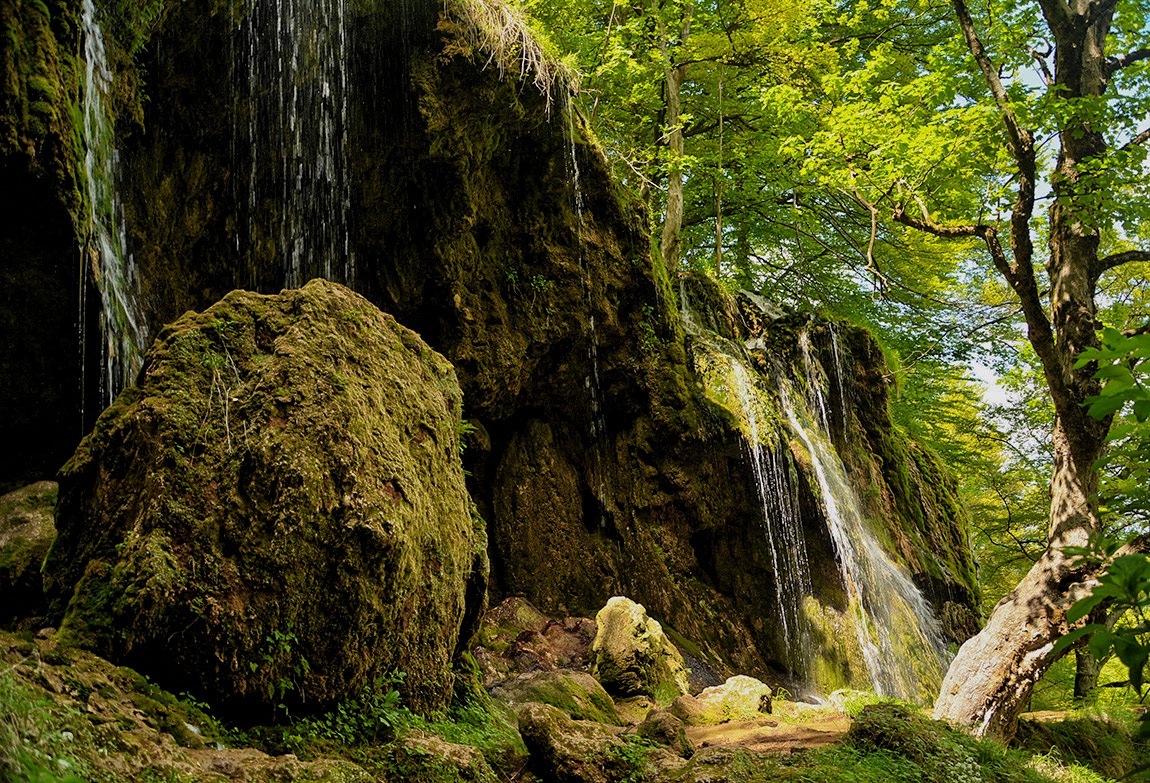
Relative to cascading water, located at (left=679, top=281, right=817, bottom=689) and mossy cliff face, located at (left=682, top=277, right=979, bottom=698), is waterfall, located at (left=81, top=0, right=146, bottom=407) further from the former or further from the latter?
cascading water, located at (left=679, top=281, right=817, bottom=689)

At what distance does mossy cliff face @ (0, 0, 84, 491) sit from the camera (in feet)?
19.5

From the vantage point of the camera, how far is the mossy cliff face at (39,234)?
5938mm

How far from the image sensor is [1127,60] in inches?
338

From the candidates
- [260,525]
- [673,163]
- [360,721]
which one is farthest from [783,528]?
[260,525]

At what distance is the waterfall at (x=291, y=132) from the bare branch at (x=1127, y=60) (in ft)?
28.8

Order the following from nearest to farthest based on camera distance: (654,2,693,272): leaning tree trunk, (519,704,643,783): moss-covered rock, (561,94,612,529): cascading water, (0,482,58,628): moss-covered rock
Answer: (519,704,643,783): moss-covered rock → (0,482,58,628): moss-covered rock → (561,94,612,529): cascading water → (654,2,693,272): leaning tree trunk

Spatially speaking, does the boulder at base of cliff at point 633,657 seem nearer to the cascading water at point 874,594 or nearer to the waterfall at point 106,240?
the cascading water at point 874,594

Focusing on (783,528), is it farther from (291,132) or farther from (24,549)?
(24,549)

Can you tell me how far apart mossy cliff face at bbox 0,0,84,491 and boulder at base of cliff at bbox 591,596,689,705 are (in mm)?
5628

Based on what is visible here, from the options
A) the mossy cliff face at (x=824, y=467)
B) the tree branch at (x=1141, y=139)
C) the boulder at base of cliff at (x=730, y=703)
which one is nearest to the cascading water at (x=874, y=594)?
the mossy cliff face at (x=824, y=467)

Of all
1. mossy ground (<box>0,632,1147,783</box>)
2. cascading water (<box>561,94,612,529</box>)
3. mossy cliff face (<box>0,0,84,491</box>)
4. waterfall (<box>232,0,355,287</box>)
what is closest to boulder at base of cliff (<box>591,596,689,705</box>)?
mossy ground (<box>0,632,1147,783</box>)

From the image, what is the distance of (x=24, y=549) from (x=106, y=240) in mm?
3203

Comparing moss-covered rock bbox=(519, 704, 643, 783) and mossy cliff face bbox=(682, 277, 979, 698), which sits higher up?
mossy cliff face bbox=(682, 277, 979, 698)

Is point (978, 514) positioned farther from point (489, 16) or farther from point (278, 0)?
point (278, 0)
